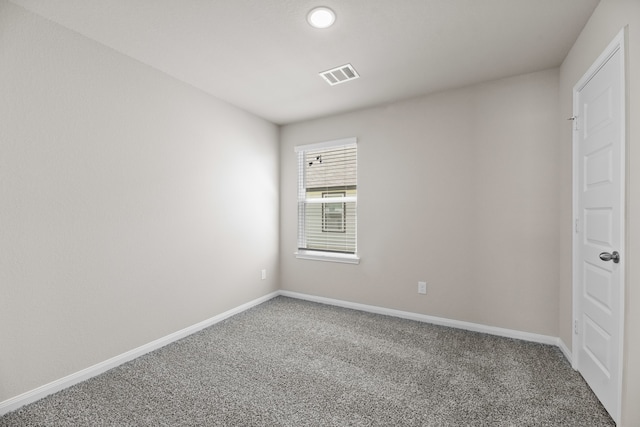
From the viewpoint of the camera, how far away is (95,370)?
2.12 m

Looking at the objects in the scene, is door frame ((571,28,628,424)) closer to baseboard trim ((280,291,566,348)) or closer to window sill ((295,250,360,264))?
baseboard trim ((280,291,566,348))

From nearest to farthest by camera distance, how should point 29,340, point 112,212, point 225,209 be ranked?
point 29,340 → point 112,212 → point 225,209

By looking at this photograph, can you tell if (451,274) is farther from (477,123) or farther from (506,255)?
(477,123)

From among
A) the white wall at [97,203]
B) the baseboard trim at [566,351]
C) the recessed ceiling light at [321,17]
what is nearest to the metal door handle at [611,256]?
the baseboard trim at [566,351]

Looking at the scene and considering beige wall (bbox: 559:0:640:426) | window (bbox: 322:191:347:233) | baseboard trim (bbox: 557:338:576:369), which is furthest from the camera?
window (bbox: 322:191:347:233)

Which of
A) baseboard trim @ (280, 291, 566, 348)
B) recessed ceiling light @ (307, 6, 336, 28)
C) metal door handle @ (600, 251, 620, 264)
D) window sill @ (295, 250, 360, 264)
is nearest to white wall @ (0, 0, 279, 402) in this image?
window sill @ (295, 250, 360, 264)

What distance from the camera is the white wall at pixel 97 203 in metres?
1.78

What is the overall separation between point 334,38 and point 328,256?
2.50m

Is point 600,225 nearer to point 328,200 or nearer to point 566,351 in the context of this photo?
point 566,351

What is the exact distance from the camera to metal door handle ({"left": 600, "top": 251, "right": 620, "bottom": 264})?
62.6 inches

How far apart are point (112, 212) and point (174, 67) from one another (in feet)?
4.48

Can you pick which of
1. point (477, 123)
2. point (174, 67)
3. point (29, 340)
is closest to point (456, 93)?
point (477, 123)

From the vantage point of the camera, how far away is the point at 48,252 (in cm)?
192

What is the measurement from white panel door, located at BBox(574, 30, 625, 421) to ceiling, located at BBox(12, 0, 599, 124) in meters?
0.55
